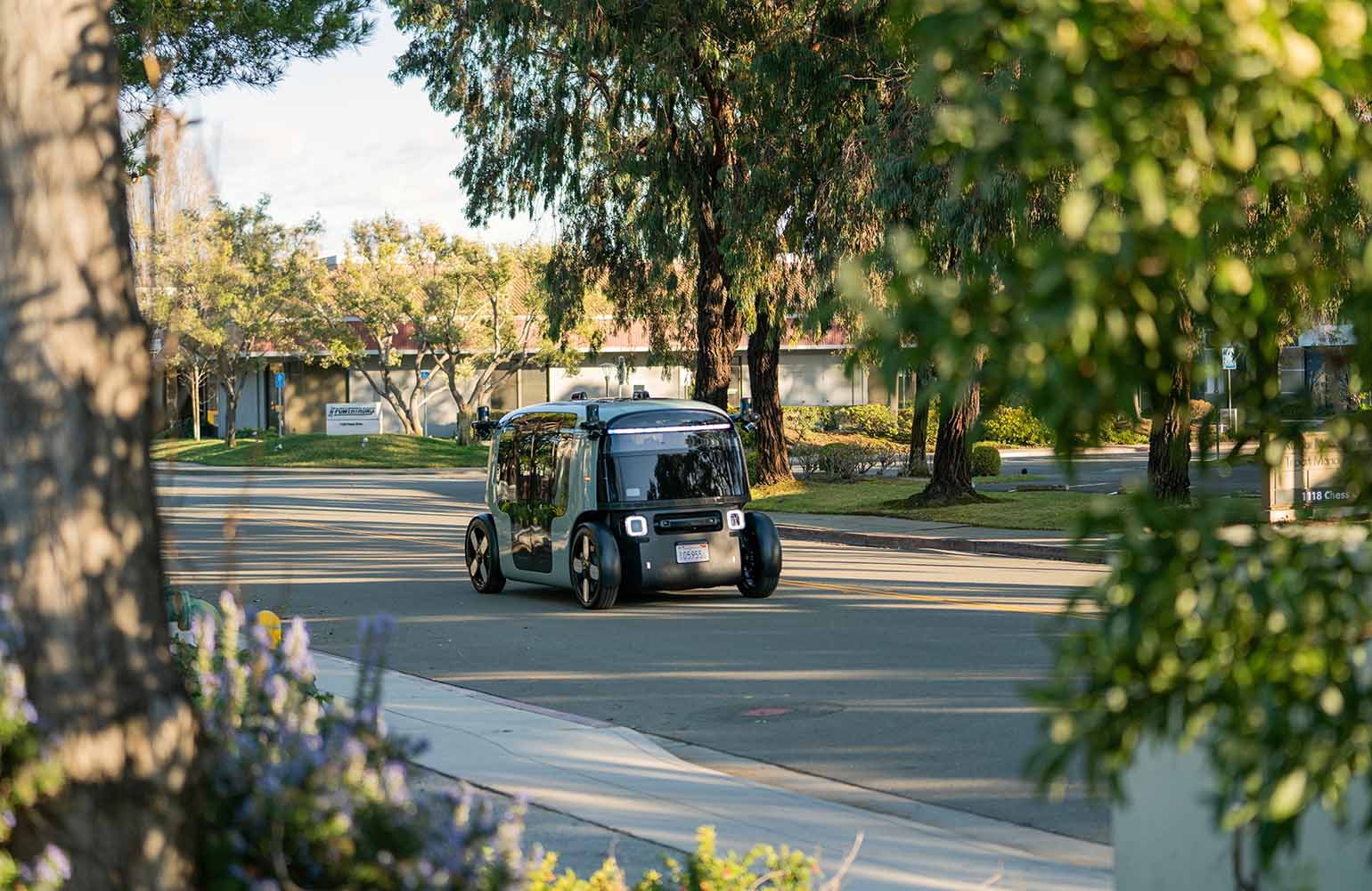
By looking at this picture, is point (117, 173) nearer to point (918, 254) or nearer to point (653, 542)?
point (918, 254)

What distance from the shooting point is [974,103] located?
2.37 m

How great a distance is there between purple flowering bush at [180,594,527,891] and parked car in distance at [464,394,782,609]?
36.7 ft

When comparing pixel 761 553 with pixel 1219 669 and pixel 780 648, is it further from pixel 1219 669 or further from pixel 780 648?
pixel 1219 669

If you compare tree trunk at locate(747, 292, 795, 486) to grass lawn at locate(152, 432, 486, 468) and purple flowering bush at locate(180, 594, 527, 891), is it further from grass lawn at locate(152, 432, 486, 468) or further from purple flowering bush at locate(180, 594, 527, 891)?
purple flowering bush at locate(180, 594, 527, 891)

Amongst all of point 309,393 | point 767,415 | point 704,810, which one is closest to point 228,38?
point 704,810

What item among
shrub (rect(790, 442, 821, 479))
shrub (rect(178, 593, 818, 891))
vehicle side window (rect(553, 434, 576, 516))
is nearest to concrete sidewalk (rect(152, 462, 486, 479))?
shrub (rect(790, 442, 821, 479))

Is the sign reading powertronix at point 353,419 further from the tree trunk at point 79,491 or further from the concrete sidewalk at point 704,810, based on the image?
the tree trunk at point 79,491

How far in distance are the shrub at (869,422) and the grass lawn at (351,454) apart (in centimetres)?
1362

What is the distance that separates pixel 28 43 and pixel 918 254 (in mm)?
2601

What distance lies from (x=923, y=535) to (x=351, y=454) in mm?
35321

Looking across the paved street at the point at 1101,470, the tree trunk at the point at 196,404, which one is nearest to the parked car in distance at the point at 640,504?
the paved street at the point at 1101,470

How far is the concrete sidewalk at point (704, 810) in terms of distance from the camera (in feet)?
21.0

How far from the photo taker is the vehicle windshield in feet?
50.8

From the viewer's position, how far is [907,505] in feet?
93.8
